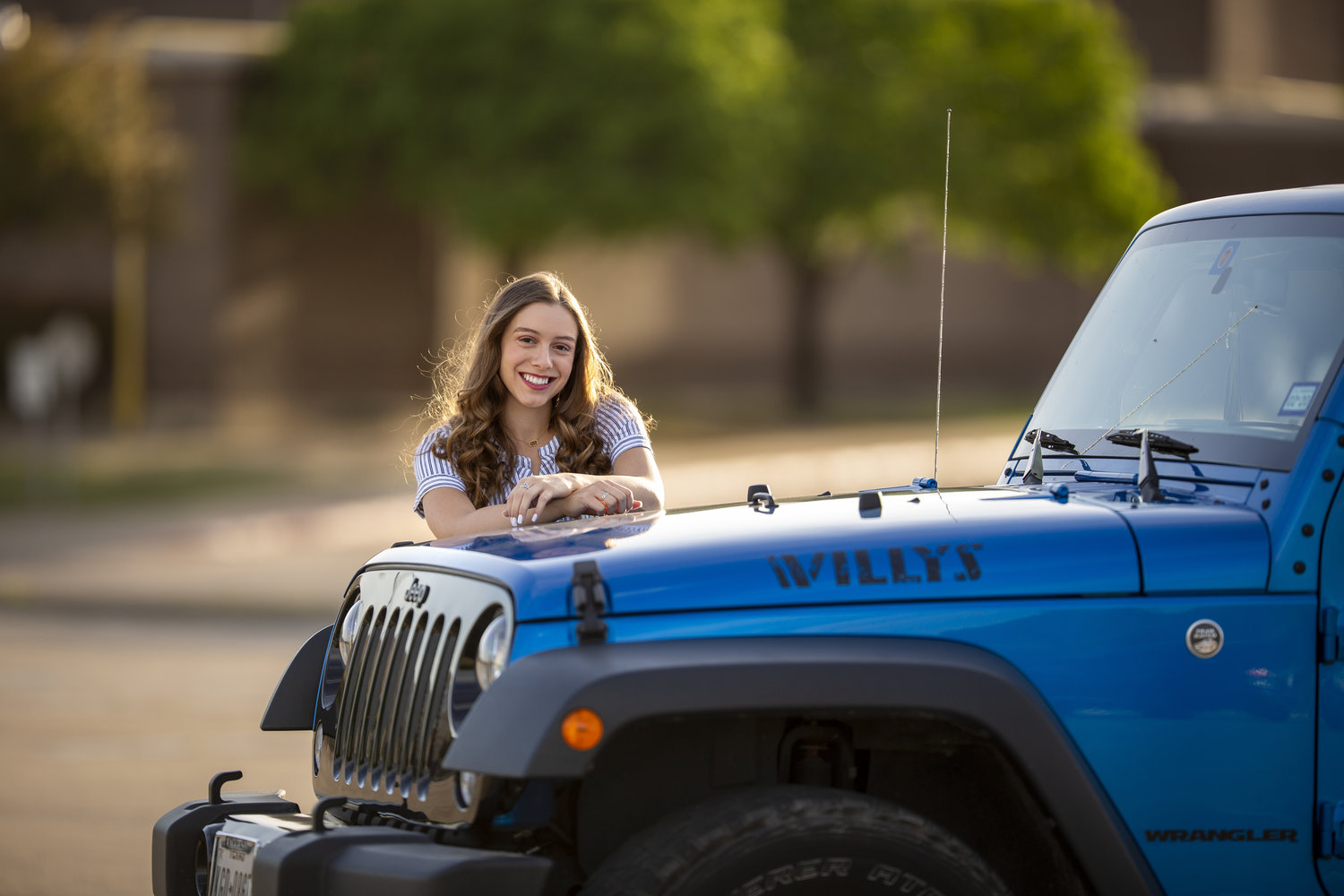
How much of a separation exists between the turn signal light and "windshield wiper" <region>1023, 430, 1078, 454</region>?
4.93ft

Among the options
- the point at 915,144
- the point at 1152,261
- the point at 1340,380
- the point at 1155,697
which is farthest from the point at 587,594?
the point at 915,144

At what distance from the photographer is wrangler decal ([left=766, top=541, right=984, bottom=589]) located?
10.6 ft

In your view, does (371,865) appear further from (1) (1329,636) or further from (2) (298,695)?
(1) (1329,636)

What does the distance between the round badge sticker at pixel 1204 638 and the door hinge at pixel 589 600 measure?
1058 millimetres

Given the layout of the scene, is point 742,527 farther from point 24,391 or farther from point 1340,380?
point 24,391

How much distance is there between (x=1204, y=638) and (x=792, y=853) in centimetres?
84

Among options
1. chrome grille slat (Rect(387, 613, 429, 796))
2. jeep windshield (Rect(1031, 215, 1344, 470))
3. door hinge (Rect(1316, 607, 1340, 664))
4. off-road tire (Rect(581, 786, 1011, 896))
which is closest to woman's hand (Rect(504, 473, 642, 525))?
chrome grille slat (Rect(387, 613, 429, 796))

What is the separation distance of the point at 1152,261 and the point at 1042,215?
95.9ft

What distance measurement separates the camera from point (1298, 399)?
11.7 ft

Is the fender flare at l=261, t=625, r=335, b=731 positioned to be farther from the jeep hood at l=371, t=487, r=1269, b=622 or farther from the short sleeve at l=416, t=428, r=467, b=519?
the jeep hood at l=371, t=487, r=1269, b=622

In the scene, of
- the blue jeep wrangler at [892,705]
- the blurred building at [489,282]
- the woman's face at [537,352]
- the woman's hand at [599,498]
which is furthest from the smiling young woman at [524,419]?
the blurred building at [489,282]

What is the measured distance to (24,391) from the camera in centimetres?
2059

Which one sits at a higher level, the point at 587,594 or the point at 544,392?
the point at 544,392

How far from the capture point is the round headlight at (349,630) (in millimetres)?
4000
